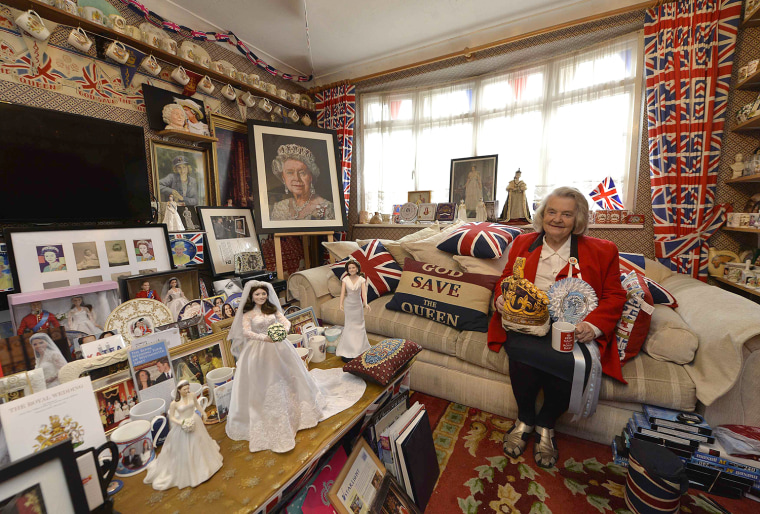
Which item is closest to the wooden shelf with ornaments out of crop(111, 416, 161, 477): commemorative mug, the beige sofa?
crop(111, 416, 161, 477): commemorative mug

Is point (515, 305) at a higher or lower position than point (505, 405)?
higher

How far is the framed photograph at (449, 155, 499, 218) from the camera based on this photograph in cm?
304

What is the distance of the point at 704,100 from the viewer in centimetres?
211

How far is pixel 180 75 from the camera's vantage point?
249 cm

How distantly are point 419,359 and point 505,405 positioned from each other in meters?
0.50

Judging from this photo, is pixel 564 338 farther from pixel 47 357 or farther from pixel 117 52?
pixel 117 52

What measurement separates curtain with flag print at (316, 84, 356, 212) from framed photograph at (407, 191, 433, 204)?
782 millimetres

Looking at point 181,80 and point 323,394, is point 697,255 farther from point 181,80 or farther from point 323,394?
point 181,80

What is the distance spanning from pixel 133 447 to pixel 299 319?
769 mm

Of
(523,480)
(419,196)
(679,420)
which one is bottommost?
(523,480)

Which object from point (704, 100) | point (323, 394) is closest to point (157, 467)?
point (323, 394)

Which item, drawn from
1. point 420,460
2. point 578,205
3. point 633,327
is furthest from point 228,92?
point 633,327

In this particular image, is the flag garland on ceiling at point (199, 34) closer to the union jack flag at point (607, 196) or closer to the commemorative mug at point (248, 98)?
the commemorative mug at point (248, 98)

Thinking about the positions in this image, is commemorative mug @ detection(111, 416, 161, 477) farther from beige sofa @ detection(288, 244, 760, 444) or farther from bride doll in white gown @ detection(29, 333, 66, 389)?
beige sofa @ detection(288, 244, 760, 444)
